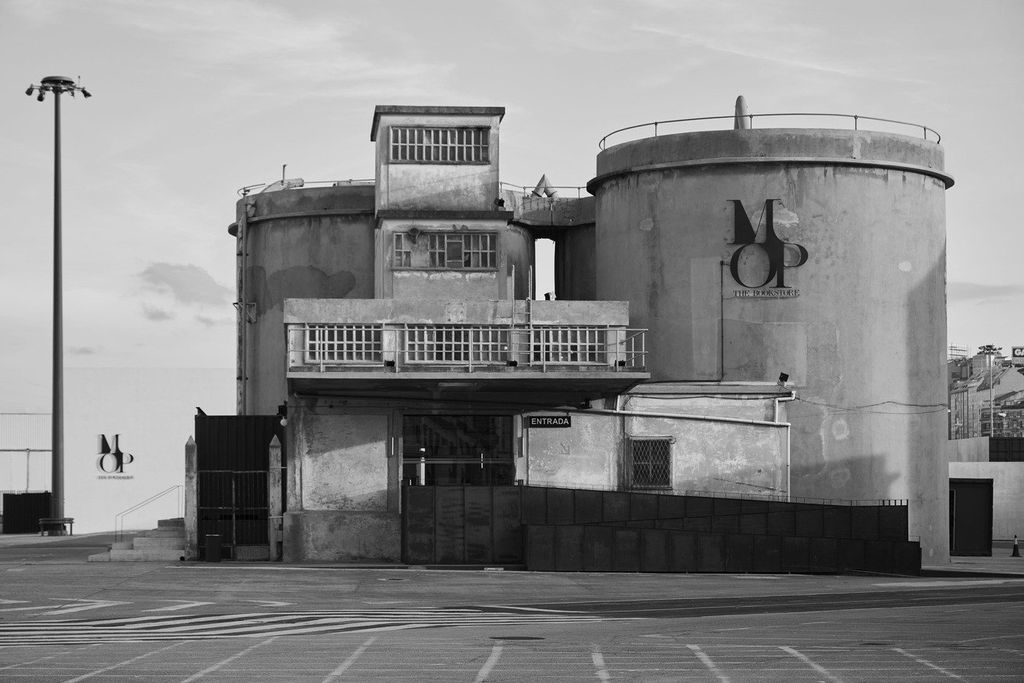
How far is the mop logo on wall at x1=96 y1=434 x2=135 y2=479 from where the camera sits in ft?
243

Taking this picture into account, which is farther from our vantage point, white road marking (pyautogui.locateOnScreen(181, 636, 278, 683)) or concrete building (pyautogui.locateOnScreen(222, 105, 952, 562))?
concrete building (pyautogui.locateOnScreen(222, 105, 952, 562))

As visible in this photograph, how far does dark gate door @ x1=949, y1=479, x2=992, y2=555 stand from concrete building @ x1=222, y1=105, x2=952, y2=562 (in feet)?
14.8

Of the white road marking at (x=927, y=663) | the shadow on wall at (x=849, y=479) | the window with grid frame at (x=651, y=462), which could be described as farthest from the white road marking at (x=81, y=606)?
the shadow on wall at (x=849, y=479)

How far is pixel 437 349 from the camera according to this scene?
44969 mm

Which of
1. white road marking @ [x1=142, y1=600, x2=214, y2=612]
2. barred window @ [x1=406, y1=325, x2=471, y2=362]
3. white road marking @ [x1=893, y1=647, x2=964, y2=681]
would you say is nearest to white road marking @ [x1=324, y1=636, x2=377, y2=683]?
white road marking @ [x1=142, y1=600, x2=214, y2=612]

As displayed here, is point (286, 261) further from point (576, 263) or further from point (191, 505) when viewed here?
point (191, 505)

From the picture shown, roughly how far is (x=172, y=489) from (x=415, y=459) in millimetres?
30167

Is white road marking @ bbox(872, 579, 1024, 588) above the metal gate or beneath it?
beneath

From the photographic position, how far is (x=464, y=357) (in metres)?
45.2

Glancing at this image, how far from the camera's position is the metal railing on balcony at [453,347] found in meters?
44.6

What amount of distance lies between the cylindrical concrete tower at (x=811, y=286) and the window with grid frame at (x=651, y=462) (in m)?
4.70

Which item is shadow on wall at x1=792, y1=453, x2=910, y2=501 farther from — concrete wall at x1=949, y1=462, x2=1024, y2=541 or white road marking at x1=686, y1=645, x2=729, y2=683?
white road marking at x1=686, y1=645, x2=729, y2=683

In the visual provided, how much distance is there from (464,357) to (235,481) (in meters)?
8.01

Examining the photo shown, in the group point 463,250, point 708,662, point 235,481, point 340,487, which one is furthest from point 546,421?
point 708,662
